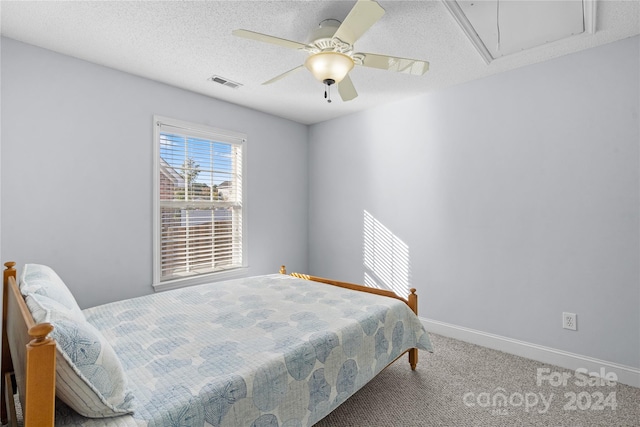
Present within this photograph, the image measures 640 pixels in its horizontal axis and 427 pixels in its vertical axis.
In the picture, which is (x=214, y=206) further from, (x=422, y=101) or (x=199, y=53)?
(x=422, y=101)

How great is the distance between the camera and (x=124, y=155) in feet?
9.05

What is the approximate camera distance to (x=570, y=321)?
2.46 m

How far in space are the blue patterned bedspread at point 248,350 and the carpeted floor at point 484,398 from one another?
273 mm

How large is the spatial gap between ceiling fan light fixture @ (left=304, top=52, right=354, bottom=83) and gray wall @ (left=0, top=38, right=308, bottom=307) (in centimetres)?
187

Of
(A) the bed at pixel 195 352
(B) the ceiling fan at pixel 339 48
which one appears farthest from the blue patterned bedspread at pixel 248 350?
(B) the ceiling fan at pixel 339 48

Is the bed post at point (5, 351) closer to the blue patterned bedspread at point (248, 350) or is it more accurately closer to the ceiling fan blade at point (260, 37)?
the blue patterned bedspread at point (248, 350)

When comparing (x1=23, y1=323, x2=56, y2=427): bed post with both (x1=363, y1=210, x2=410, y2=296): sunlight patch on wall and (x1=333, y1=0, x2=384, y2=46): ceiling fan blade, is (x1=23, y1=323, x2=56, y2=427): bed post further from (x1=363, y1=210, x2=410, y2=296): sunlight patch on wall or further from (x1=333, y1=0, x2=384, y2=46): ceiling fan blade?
(x1=363, y1=210, x2=410, y2=296): sunlight patch on wall

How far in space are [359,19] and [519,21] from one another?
1.19 m

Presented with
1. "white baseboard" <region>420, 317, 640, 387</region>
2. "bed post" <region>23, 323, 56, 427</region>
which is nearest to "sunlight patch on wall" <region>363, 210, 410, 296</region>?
"white baseboard" <region>420, 317, 640, 387</region>

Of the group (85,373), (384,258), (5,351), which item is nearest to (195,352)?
(85,373)

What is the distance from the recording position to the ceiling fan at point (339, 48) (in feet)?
5.24

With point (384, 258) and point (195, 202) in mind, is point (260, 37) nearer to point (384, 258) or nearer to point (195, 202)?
point (195, 202)

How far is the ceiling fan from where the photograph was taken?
1.60 metres

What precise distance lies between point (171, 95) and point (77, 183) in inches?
45.8
